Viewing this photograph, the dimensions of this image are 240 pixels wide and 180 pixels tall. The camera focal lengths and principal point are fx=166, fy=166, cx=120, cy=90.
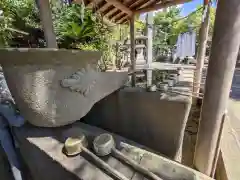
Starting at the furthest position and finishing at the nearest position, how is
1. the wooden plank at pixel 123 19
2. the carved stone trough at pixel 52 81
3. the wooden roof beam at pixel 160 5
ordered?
1. the wooden plank at pixel 123 19
2. the wooden roof beam at pixel 160 5
3. the carved stone trough at pixel 52 81

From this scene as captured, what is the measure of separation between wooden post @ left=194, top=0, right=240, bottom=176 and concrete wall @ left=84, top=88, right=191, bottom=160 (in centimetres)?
27

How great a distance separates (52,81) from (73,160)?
0.48 metres

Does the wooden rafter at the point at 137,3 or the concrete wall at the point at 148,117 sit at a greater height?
the wooden rafter at the point at 137,3

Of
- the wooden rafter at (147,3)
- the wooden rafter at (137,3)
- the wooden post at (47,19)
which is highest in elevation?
the wooden rafter at (137,3)

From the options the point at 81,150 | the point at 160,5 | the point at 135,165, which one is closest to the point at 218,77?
the point at 135,165

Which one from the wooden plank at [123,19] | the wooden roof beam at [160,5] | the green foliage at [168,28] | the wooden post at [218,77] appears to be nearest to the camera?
the wooden post at [218,77]

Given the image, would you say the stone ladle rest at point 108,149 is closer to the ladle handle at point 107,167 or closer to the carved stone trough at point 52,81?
the ladle handle at point 107,167

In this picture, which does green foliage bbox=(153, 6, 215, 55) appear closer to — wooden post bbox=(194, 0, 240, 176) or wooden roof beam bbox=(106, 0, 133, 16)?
wooden roof beam bbox=(106, 0, 133, 16)

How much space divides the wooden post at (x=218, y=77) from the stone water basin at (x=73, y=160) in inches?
7.1

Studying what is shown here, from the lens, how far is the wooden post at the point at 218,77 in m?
0.73

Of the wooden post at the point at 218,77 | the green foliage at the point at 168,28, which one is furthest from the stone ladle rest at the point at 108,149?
the green foliage at the point at 168,28

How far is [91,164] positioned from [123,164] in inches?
6.8

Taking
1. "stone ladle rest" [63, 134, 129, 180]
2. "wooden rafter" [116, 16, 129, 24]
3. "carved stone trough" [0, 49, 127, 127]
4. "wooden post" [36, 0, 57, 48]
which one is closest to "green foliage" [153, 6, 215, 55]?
"wooden rafter" [116, 16, 129, 24]

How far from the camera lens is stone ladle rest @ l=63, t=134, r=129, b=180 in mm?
833
